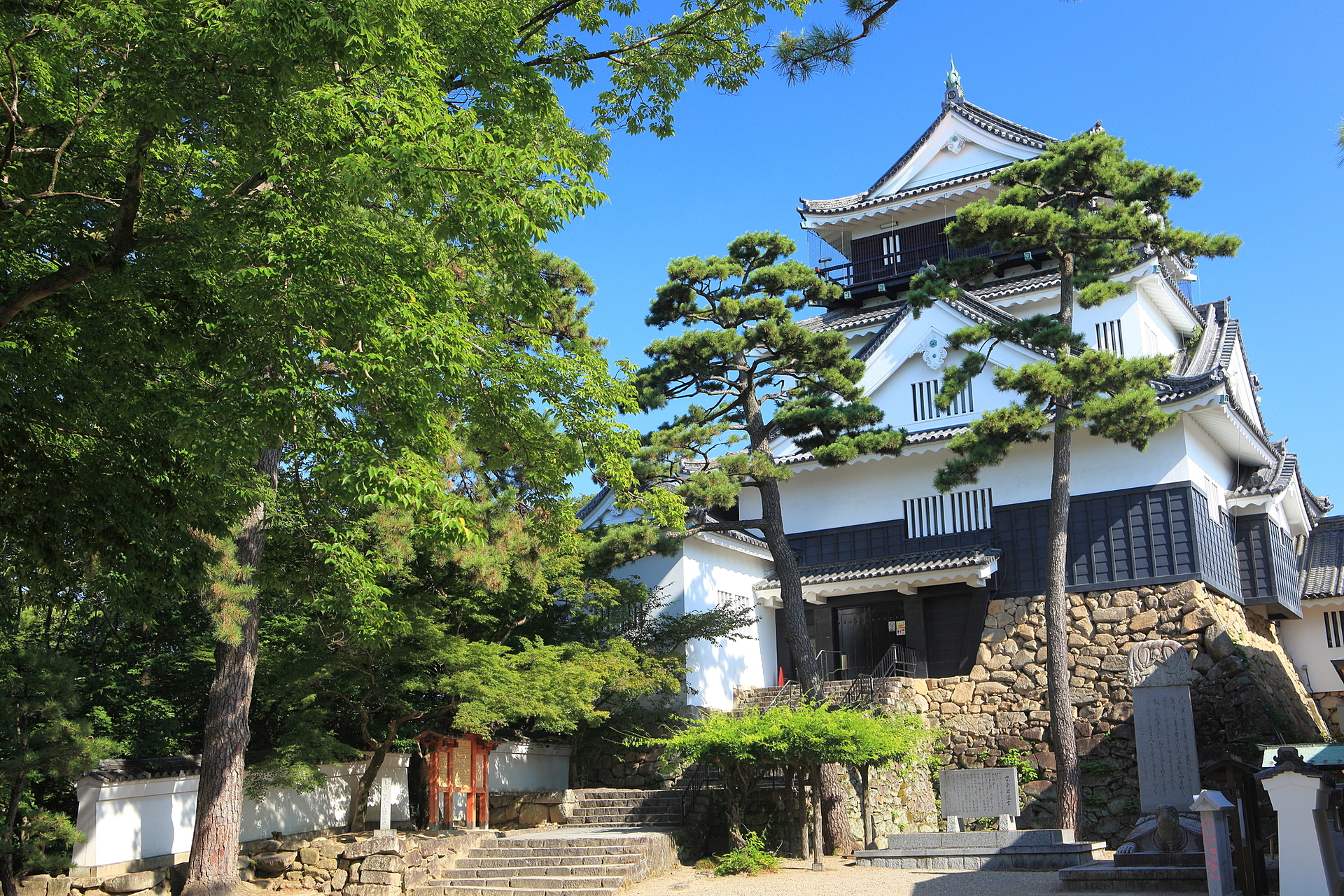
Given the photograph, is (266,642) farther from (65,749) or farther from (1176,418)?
(1176,418)

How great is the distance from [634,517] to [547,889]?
10.6 metres

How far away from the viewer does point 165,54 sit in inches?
223

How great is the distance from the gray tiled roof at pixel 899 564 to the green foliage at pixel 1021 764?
3522 millimetres

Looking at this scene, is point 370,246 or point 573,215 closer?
point 370,246

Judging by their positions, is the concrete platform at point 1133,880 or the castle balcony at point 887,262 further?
the castle balcony at point 887,262

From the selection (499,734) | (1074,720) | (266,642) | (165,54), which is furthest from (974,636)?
(165,54)

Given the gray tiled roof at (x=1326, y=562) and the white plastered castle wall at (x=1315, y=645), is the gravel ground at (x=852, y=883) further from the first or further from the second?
the gray tiled roof at (x=1326, y=562)

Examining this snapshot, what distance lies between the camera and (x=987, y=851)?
1438 centimetres

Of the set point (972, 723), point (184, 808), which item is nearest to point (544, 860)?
point (184, 808)

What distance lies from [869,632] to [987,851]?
27.3 ft

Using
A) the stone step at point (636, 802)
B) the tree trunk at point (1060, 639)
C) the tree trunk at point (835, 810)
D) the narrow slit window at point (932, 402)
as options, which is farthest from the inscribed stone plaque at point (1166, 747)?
the narrow slit window at point (932, 402)

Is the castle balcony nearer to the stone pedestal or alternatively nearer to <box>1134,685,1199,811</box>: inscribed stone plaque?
<box>1134,685,1199,811</box>: inscribed stone plaque

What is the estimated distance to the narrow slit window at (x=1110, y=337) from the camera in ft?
74.0

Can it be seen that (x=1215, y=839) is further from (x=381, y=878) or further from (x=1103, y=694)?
(x=381, y=878)
